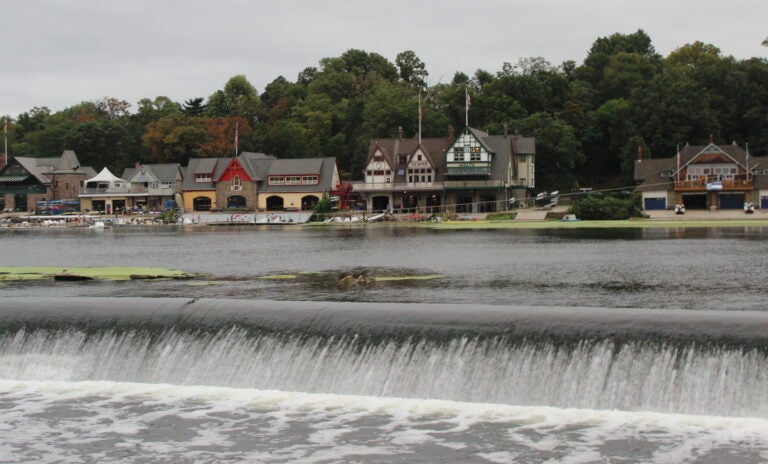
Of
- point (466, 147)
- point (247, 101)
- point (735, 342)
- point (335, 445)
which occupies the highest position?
point (247, 101)

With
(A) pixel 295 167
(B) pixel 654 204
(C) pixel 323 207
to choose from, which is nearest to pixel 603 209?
(B) pixel 654 204

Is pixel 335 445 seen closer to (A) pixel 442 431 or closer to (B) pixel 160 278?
(A) pixel 442 431

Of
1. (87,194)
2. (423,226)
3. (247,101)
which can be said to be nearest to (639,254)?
(423,226)

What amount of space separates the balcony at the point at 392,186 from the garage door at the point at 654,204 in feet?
77.6

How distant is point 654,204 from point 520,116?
24.5 meters

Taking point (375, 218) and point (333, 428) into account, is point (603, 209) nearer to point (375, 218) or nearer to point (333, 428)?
point (375, 218)

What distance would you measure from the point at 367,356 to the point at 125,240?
54991 millimetres

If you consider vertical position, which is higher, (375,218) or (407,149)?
(407,149)

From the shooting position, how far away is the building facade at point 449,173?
3999 inches

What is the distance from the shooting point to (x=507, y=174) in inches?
3969

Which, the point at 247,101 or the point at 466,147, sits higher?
the point at 247,101

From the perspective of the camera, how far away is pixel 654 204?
9544cm

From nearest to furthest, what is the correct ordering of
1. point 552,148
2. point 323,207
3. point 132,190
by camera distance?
point 323,207
point 552,148
point 132,190

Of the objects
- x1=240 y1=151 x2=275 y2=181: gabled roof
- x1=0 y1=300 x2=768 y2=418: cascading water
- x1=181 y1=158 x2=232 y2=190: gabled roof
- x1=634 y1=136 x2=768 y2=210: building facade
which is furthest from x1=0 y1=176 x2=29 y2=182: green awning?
x1=0 y1=300 x2=768 y2=418: cascading water
